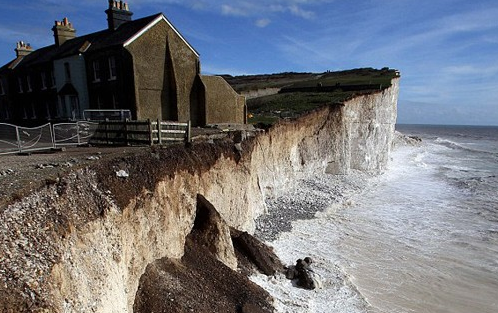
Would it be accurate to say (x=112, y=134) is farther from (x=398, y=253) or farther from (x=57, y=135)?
(x=398, y=253)

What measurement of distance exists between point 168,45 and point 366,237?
60.0ft

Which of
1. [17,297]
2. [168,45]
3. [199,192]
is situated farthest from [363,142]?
[17,297]

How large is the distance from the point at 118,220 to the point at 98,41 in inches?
780

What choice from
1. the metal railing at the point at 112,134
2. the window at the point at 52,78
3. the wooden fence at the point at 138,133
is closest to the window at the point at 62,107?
the window at the point at 52,78

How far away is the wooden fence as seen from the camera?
13219mm

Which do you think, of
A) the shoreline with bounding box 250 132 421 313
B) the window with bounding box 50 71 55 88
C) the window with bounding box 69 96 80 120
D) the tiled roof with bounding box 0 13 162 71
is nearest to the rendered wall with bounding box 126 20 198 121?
the tiled roof with bounding box 0 13 162 71

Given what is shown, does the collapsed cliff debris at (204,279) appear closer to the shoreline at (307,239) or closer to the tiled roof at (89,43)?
the shoreline at (307,239)

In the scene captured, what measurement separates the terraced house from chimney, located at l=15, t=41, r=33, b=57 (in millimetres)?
6330

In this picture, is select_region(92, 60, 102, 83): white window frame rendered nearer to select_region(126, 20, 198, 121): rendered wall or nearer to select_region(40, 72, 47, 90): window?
select_region(126, 20, 198, 121): rendered wall

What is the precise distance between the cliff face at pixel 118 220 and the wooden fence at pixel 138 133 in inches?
42.2

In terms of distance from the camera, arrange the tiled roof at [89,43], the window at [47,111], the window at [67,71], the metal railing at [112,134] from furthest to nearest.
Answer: the window at [47,111] < the window at [67,71] < the tiled roof at [89,43] < the metal railing at [112,134]

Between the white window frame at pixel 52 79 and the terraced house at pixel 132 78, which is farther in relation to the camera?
the white window frame at pixel 52 79

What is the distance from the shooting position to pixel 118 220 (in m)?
8.29

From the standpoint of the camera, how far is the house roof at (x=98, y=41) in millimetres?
20666
